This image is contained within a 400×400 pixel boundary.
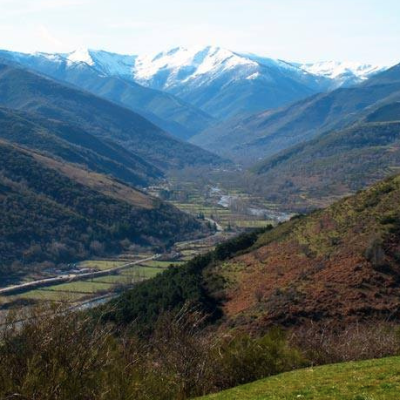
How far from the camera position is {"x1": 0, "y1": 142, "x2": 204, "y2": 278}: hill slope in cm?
12088

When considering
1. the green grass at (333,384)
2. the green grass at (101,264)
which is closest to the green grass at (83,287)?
the green grass at (101,264)

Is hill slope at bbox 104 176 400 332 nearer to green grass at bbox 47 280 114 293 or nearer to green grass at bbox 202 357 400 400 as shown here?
green grass at bbox 202 357 400 400

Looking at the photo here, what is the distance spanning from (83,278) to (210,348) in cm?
7897

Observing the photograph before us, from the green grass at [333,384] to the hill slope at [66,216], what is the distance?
88650 mm

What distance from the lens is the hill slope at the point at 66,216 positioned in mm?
120875

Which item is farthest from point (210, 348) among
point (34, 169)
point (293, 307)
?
point (34, 169)

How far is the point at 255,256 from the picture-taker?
64.8 meters

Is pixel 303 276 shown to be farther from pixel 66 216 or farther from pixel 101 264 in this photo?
pixel 66 216

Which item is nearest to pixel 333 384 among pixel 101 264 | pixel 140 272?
pixel 140 272

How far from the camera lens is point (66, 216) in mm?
137125

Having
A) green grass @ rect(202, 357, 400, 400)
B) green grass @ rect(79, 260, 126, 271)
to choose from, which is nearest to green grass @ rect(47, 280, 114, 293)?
green grass @ rect(79, 260, 126, 271)

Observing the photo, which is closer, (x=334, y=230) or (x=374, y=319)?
(x=374, y=319)

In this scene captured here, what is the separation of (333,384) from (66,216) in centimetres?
12089

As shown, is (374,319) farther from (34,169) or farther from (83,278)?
(34,169)
